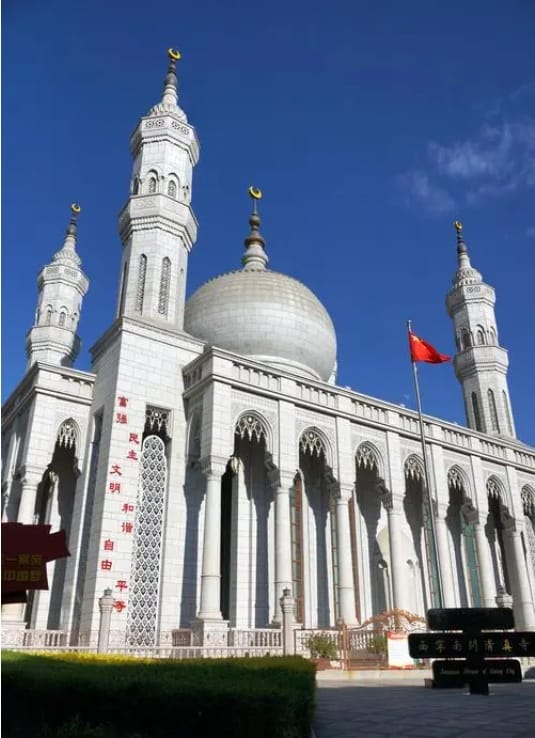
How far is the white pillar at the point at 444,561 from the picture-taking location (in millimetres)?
22891

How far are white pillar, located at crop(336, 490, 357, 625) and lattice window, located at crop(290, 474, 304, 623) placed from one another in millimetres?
1674

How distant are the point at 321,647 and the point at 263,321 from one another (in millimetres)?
13997

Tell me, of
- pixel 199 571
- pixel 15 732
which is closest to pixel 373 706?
pixel 15 732

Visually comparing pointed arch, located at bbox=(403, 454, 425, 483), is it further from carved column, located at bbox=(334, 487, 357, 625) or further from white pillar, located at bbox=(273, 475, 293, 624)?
white pillar, located at bbox=(273, 475, 293, 624)

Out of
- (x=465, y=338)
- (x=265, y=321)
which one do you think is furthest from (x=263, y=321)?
(x=465, y=338)

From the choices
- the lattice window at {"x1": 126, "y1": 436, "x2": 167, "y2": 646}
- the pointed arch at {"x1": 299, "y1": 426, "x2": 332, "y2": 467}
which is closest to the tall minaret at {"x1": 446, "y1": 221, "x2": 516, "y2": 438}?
the pointed arch at {"x1": 299, "y1": 426, "x2": 332, "y2": 467}

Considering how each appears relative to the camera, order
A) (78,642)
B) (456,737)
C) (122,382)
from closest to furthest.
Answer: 1. (456,737)
2. (78,642)
3. (122,382)

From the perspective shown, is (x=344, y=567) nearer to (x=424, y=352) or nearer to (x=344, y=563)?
(x=344, y=563)

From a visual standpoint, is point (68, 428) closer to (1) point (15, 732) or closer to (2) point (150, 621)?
(2) point (150, 621)

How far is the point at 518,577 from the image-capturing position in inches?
1078

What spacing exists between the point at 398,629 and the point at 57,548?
1358cm

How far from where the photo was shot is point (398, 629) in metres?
19.1

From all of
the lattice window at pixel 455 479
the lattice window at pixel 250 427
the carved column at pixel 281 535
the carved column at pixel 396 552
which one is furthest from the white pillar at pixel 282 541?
the lattice window at pixel 455 479

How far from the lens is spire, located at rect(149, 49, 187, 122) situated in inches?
1070
